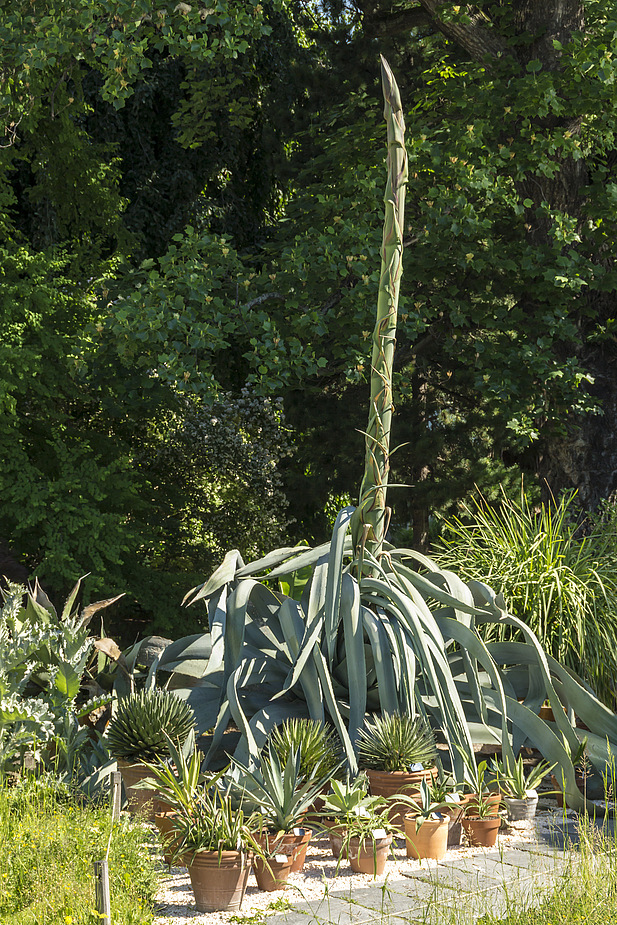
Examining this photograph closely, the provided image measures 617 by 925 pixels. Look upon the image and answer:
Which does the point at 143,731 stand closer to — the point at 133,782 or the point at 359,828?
the point at 133,782

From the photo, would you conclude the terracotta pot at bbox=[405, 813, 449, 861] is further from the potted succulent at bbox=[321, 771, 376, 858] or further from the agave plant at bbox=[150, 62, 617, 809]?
the agave plant at bbox=[150, 62, 617, 809]

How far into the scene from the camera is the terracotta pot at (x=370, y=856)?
2.95m

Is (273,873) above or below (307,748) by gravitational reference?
below

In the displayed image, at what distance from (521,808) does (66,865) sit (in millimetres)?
1768

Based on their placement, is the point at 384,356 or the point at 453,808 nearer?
the point at 453,808

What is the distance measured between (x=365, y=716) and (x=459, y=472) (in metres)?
5.14

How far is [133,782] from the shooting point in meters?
3.61

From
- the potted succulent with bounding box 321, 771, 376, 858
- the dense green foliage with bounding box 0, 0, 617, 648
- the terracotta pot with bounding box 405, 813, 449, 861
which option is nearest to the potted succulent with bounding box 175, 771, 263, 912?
the potted succulent with bounding box 321, 771, 376, 858

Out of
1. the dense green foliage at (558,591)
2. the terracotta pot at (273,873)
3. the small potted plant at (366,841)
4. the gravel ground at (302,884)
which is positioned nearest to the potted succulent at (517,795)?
the gravel ground at (302,884)

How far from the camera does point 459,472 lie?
8.68 meters

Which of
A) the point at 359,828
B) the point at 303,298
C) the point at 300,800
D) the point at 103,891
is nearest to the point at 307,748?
the point at 300,800

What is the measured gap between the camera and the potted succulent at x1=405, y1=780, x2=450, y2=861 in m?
3.08

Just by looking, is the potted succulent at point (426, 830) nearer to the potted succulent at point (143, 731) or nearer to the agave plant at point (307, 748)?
the agave plant at point (307, 748)

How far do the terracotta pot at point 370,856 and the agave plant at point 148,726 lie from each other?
34.1 inches
